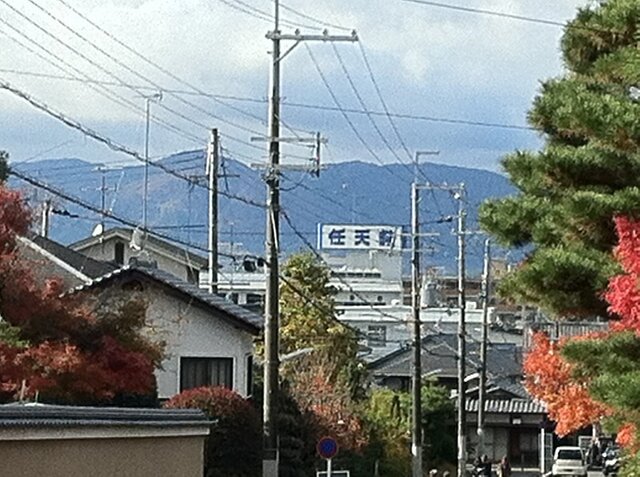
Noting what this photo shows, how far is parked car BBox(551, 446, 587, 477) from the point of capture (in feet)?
205

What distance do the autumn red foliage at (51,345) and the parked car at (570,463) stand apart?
33.6m

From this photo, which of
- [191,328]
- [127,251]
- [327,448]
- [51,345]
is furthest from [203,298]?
[127,251]

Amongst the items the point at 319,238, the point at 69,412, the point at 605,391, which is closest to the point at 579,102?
the point at 605,391

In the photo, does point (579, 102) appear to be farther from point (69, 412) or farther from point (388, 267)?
point (388, 267)

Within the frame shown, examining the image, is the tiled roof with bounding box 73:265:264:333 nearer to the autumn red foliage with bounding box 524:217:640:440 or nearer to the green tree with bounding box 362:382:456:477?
the green tree with bounding box 362:382:456:477

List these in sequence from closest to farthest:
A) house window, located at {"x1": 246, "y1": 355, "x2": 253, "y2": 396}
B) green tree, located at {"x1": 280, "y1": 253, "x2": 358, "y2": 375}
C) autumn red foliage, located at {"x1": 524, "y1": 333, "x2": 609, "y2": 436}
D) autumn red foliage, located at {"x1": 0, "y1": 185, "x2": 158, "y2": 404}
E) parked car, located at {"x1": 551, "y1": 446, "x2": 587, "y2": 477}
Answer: autumn red foliage, located at {"x1": 524, "y1": 333, "x2": 609, "y2": 436} < autumn red foliage, located at {"x1": 0, "y1": 185, "x2": 158, "y2": 404} < house window, located at {"x1": 246, "y1": 355, "x2": 253, "y2": 396} < green tree, located at {"x1": 280, "y1": 253, "x2": 358, "y2": 375} < parked car, located at {"x1": 551, "y1": 446, "x2": 587, "y2": 477}

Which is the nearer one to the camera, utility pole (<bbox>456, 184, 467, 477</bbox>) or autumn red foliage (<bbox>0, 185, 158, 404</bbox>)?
autumn red foliage (<bbox>0, 185, 158, 404</bbox>)

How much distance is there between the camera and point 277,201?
3231 cm

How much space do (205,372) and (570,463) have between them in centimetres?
2414

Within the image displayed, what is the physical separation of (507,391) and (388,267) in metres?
69.8

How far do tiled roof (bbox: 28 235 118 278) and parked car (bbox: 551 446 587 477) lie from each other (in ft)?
73.8

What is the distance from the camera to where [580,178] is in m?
17.6

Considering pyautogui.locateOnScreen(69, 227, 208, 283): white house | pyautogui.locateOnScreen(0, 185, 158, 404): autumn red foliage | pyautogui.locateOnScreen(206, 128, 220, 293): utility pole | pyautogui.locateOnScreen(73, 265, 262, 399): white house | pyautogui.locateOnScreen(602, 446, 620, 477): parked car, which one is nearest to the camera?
pyautogui.locateOnScreen(0, 185, 158, 404): autumn red foliage

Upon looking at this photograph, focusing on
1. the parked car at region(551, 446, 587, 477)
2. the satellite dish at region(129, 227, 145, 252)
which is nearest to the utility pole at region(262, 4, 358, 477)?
the satellite dish at region(129, 227, 145, 252)
